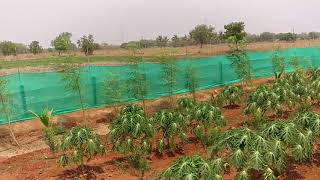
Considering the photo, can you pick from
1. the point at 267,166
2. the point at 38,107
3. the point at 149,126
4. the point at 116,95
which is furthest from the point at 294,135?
the point at 38,107

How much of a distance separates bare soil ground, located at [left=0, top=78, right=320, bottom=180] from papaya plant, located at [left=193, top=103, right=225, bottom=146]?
42cm

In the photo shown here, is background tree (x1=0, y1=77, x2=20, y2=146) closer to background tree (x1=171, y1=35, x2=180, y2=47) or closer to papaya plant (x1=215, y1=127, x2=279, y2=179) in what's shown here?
papaya plant (x1=215, y1=127, x2=279, y2=179)

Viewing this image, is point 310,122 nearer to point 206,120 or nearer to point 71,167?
point 206,120

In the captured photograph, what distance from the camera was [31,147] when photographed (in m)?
12.6

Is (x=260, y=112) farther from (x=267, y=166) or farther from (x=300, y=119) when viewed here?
(x=267, y=166)

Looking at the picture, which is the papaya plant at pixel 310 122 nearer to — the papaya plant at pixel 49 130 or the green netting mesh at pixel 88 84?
the papaya plant at pixel 49 130

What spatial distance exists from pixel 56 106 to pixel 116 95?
2.26 metres

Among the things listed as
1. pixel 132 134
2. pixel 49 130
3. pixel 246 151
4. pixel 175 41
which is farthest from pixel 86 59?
pixel 246 151

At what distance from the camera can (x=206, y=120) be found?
435 inches

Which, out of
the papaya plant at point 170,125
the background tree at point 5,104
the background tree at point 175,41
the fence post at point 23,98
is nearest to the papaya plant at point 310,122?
the papaya plant at point 170,125

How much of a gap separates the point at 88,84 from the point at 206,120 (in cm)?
672

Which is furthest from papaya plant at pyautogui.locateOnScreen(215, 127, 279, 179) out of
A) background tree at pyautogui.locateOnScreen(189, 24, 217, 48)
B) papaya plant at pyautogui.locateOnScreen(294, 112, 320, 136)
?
background tree at pyautogui.locateOnScreen(189, 24, 217, 48)

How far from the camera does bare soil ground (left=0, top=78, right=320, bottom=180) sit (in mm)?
9223

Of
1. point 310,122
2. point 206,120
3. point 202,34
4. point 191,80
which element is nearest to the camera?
point 310,122
